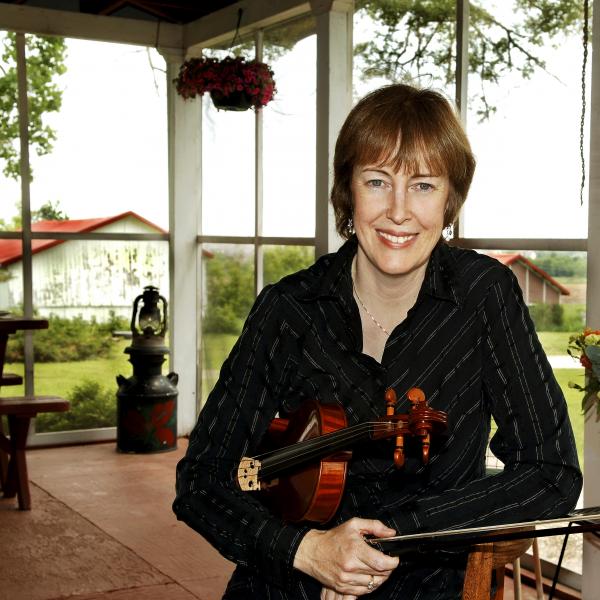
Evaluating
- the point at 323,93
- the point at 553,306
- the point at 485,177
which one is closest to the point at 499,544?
the point at 553,306

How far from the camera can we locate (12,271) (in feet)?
20.4

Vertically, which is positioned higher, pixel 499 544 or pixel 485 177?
pixel 485 177

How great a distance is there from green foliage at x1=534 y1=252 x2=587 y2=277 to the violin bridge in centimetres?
240

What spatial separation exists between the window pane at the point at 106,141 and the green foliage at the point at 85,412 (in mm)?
1055

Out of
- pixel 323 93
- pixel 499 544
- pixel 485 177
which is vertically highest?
pixel 323 93

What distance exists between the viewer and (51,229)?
629cm

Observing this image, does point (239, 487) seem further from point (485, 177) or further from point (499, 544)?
point (485, 177)

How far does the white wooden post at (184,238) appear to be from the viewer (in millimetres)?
6578

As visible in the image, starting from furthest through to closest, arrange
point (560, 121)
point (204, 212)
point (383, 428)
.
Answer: point (204, 212) → point (560, 121) → point (383, 428)

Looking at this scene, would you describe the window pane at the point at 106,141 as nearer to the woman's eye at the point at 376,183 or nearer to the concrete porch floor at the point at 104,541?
the concrete porch floor at the point at 104,541

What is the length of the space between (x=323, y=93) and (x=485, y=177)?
124 centimetres

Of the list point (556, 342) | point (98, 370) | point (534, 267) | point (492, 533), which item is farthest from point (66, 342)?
point (492, 533)

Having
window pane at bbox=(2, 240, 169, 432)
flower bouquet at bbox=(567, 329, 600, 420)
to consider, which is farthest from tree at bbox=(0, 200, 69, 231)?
flower bouquet at bbox=(567, 329, 600, 420)

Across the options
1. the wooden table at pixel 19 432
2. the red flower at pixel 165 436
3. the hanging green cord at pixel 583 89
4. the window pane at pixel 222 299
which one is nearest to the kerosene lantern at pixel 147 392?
the red flower at pixel 165 436
